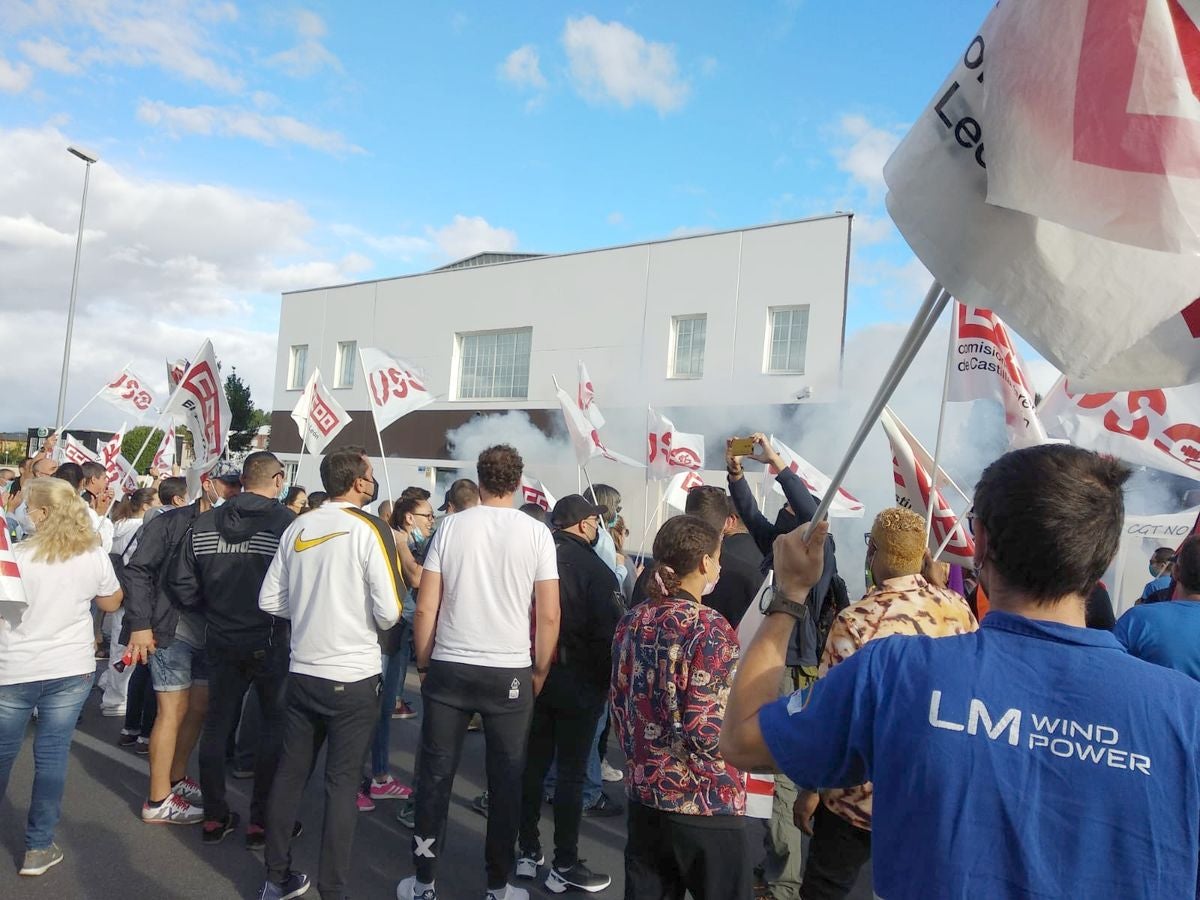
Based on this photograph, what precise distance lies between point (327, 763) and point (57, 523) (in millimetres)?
1740


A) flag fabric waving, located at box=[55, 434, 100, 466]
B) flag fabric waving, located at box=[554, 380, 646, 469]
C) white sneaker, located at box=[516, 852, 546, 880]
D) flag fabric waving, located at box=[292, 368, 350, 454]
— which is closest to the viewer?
white sneaker, located at box=[516, 852, 546, 880]

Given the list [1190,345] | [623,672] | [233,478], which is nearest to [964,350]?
[623,672]

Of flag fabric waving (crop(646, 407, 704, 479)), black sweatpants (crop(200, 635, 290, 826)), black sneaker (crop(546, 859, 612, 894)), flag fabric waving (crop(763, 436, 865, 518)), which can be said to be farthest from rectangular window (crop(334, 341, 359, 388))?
black sneaker (crop(546, 859, 612, 894))

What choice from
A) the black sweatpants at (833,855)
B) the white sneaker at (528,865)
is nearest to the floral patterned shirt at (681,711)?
the black sweatpants at (833,855)

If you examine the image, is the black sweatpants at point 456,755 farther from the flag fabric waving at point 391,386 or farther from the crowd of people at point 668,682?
the flag fabric waving at point 391,386

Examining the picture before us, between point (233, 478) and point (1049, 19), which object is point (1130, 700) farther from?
point (233, 478)

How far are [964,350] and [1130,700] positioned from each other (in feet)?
13.3

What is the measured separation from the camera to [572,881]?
441cm

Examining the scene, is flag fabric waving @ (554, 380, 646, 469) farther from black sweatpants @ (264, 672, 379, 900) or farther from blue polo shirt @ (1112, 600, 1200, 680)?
blue polo shirt @ (1112, 600, 1200, 680)

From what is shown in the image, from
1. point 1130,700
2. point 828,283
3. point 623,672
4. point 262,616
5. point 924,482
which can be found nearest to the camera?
point 1130,700

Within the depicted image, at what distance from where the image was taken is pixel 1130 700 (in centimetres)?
143

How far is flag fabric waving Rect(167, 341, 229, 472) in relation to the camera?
27.7 ft

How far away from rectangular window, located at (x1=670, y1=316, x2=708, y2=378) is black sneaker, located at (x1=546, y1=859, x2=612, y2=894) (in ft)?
56.8

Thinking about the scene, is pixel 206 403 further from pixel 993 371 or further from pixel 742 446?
pixel 993 371
